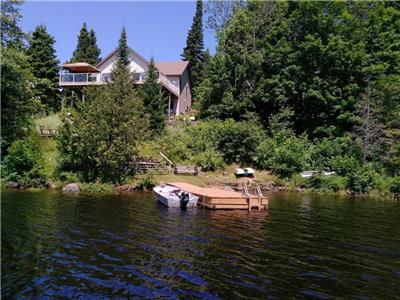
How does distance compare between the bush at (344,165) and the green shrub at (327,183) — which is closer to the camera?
the green shrub at (327,183)

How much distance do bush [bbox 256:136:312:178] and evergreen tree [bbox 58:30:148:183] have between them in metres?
13.6

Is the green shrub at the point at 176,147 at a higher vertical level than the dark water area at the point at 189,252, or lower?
higher

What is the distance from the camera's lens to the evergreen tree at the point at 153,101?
43469 millimetres

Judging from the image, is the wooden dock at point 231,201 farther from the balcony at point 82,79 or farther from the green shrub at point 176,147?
the balcony at point 82,79

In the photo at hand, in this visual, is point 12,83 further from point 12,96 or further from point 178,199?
point 178,199

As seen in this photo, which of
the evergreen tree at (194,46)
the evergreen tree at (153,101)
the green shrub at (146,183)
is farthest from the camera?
the evergreen tree at (194,46)

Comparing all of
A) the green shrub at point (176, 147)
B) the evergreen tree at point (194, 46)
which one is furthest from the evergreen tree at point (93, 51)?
the green shrub at point (176, 147)

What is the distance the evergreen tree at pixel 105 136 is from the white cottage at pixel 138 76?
10.6m

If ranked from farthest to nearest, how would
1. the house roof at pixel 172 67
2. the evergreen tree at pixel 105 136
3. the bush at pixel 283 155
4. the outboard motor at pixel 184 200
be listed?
the house roof at pixel 172 67 → the bush at pixel 283 155 → the evergreen tree at pixel 105 136 → the outboard motor at pixel 184 200

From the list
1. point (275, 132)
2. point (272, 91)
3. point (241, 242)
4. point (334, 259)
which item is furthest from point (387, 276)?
point (272, 91)

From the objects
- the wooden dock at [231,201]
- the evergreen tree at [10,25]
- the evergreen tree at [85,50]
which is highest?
the evergreen tree at [85,50]

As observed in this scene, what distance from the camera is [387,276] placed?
12.5 m

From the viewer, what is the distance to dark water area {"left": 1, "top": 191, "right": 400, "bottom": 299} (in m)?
10.7

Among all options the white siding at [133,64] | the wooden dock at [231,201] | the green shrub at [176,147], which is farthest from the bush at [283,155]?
the white siding at [133,64]
